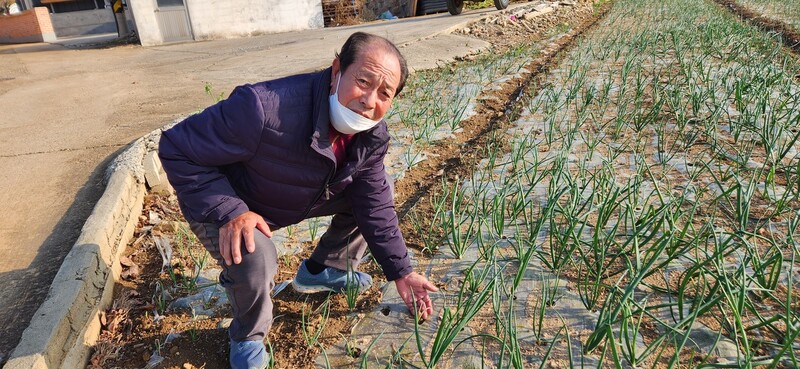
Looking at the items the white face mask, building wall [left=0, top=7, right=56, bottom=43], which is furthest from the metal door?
the white face mask

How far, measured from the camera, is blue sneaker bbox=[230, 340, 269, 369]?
1.68 metres

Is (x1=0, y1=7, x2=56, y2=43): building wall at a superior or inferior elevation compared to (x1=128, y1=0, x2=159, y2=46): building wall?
inferior

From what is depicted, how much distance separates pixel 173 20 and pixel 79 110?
7.46 meters

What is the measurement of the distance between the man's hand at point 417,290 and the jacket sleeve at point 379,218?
0.09ft

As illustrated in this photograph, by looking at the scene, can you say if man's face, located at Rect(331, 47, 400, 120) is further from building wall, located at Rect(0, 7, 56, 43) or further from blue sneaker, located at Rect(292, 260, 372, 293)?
building wall, located at Rect(0, 7, 56, 43)

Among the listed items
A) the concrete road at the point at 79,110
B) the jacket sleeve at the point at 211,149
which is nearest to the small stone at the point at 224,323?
the jacket sleeve at the point at 211,149

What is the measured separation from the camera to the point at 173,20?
1141 cm

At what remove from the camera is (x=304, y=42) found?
32.4ft

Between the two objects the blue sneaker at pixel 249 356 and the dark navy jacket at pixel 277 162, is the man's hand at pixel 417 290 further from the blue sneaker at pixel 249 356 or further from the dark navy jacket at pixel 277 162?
the blue sneaker at pixel 249 356

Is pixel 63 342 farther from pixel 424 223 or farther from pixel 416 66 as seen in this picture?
pixel 416 66

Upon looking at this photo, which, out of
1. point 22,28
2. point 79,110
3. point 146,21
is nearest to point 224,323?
point 79,110

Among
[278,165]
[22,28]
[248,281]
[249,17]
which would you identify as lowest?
[22,28]

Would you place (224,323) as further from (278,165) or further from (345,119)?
(345,119)

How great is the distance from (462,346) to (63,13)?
30.0 metres
